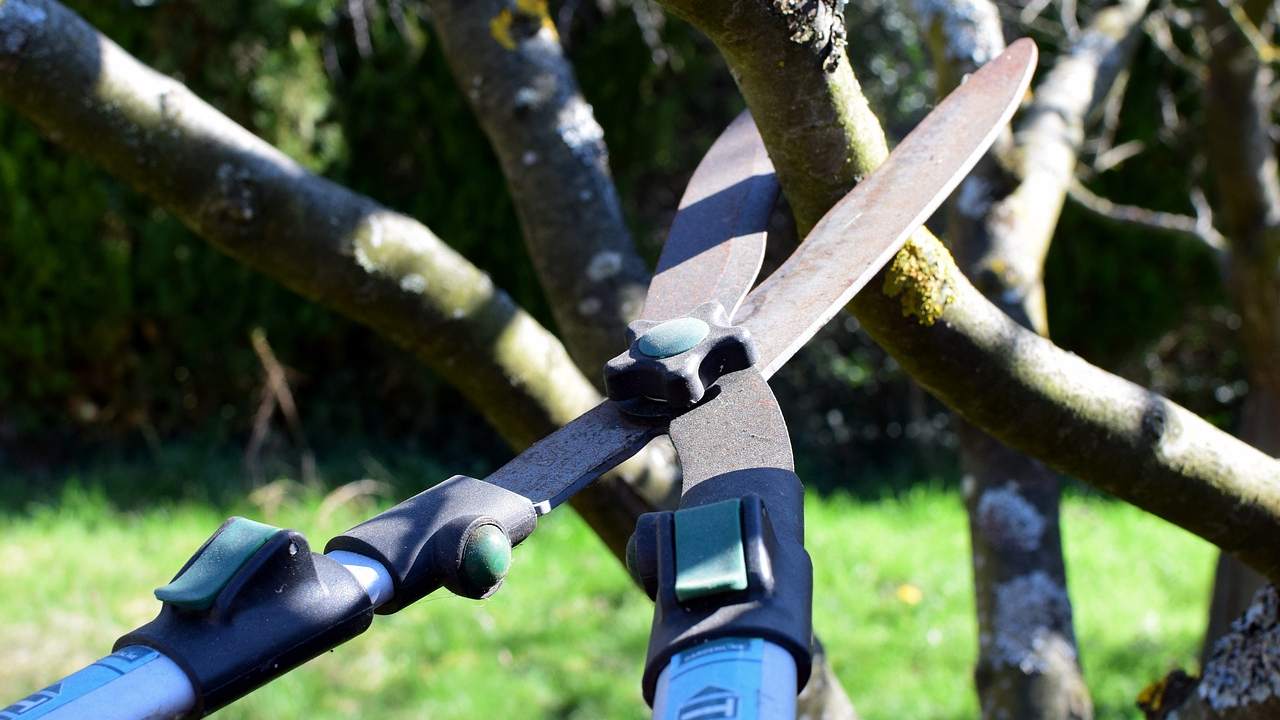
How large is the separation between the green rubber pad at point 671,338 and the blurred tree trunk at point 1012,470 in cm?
98

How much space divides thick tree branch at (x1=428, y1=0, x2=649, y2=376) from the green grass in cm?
170

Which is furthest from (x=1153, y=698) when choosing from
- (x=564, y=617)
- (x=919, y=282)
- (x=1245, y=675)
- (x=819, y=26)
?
(x=564, y=617)

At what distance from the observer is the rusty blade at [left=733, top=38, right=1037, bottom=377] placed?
1.20 metres

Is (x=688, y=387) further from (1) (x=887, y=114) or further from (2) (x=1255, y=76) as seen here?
(1) (x=887, y=114)

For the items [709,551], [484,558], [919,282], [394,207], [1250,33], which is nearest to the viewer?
[709,551]

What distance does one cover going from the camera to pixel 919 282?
1294mm

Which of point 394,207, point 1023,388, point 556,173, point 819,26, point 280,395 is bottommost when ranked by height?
point 280,395

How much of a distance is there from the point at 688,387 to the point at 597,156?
980 millimetres

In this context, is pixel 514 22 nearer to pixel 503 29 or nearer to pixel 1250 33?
pixel 503 29

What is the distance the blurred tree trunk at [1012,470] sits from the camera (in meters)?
2.02

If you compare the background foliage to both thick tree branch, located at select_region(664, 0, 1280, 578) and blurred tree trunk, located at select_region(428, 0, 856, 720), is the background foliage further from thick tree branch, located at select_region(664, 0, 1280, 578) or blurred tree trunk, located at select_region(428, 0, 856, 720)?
thick tree branch, located at select_region(664, 0, 1280, 578)

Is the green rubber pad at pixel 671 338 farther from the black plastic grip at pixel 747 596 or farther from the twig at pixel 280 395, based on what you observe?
the twig at pixel 280 395

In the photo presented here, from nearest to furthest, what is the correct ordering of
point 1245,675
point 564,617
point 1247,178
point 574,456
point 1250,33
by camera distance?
1. point 574,456
2. point 1245,675
3. point 1250,33
4. point 1247,178
5. point 564,617

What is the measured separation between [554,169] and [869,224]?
2.85 feet
